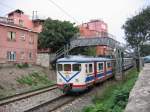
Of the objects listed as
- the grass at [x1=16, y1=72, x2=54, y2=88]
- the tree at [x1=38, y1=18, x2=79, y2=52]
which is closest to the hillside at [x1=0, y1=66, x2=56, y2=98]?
the grass at [x1=16, y1=72, x2=54, y2=88]

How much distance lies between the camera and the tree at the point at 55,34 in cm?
4234

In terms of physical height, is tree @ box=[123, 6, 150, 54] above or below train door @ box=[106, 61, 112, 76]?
above

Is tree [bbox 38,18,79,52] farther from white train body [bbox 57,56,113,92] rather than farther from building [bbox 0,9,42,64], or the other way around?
white train body [bbox 57,56,113,92]

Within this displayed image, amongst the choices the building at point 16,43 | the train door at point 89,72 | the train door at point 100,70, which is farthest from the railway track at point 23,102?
the building at point 16,43

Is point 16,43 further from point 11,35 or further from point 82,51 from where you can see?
point 82,51

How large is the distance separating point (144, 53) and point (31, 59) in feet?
58.3

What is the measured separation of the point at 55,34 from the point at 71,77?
24.5 m

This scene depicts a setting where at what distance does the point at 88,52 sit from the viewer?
4909 cm

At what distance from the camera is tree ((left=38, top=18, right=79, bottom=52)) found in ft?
139

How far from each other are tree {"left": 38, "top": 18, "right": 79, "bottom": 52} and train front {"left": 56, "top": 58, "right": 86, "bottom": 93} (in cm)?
2341

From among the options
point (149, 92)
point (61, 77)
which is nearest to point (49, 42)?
point (61, 77)

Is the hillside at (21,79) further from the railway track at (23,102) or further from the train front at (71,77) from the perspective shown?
the train front at (71,77)

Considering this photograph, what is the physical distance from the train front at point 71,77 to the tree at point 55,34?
23.4 meters

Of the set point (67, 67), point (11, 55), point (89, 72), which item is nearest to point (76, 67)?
point (67, 67)
